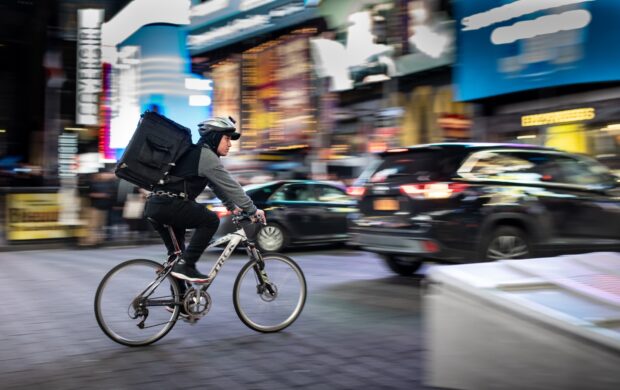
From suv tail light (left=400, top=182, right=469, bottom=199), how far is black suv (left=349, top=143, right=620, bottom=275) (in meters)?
0.01

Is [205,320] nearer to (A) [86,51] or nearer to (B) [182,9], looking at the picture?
(A) [86,51]

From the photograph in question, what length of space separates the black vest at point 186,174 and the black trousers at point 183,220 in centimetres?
9

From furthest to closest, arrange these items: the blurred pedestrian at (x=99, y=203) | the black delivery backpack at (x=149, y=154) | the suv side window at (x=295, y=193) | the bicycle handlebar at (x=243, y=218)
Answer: the blurred pedestrian at (x=99, y=203) < the suv side window at (x=295, y=193) < the bicycle handlebar at (x=243, y=218) < the black delivery backpack at (x=149, y=154)

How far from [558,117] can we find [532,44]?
6.72 feet

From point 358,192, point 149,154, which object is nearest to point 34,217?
point 358,192

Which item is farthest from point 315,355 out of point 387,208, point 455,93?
point 455,93

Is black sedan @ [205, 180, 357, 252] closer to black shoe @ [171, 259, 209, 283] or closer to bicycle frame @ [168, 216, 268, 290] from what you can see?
bicycle frame @ [168, 216, 268, 290]

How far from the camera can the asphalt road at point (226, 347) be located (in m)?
4.22

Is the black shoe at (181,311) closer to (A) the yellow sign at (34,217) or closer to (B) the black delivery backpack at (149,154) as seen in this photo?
(B) the black delivery backpack at (149,154)

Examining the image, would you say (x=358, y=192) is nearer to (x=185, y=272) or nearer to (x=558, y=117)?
(x=185, y=272)

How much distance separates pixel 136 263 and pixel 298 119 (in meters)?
24.0

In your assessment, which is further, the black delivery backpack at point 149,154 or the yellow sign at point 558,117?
the yellow sign at point 558,117

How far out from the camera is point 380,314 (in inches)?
251

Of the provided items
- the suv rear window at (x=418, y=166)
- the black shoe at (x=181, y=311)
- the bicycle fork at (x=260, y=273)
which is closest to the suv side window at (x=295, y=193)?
the suv rear window at (x=418, y=166)
